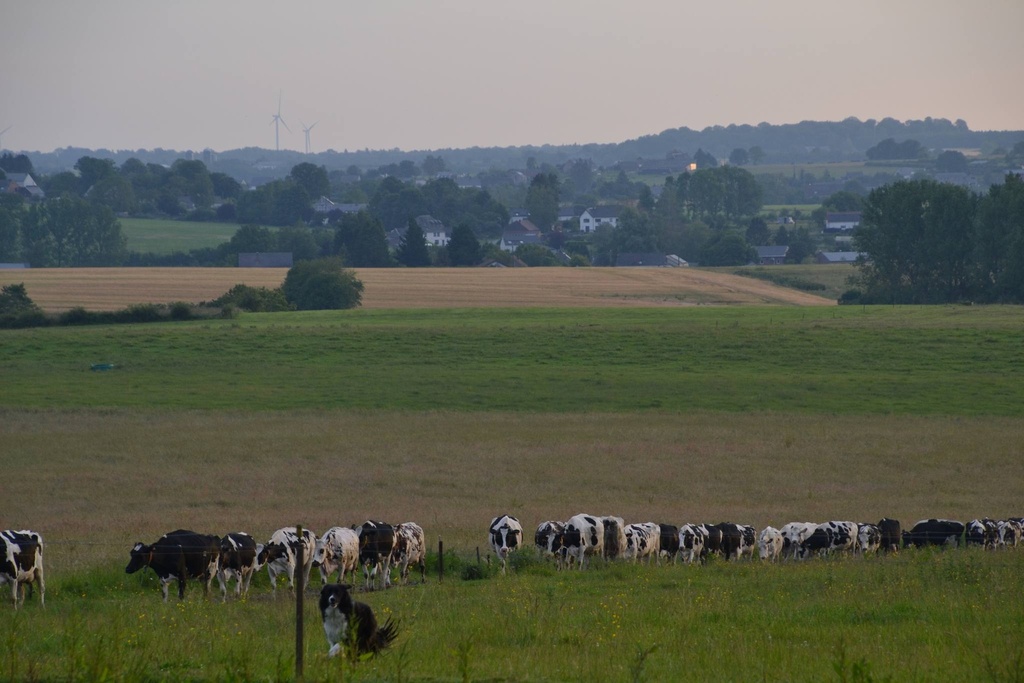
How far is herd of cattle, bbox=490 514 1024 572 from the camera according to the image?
22250 mm

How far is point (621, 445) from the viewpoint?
130 ft

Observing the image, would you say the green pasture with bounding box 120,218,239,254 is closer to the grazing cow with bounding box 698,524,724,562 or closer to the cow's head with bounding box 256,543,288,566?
the grazing cow with bounding box 698,524,724,562

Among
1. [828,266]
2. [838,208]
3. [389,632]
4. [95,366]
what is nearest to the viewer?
[389,632]

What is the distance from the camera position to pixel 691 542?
23.1 m

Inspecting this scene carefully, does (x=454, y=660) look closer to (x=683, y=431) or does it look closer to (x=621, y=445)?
(x=621, y=445)

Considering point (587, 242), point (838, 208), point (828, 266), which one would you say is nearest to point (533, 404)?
point (828, 266)

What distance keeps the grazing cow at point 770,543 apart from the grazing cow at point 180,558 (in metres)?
10.9

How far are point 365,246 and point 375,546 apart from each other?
114 meters

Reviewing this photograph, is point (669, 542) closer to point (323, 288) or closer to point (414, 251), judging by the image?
point (323, 288)

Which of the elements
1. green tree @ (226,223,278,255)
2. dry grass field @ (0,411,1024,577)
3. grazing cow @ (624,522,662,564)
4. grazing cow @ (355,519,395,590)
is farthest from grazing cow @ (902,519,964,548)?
green tree @ (226,223,278,255)

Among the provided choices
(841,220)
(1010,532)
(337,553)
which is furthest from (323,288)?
(841,220)

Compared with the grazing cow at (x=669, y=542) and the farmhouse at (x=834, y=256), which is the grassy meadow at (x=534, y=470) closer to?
the grazing cow at (x=669, y=542)

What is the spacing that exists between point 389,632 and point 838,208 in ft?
633

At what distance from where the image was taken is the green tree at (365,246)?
13262 cm
